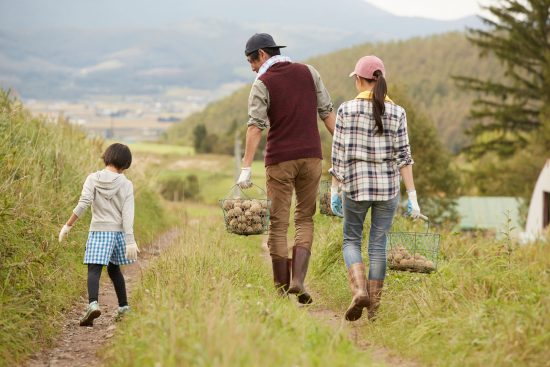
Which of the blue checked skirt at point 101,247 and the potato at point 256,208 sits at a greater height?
Answer: the potato at point 256,208

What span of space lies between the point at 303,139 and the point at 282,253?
42.6 inches

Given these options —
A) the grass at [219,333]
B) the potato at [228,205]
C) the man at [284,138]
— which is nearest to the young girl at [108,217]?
the grass at [219,333]

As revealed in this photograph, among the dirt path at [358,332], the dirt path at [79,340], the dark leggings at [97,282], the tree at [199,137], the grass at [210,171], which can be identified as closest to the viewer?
the dirt path at [358,332]

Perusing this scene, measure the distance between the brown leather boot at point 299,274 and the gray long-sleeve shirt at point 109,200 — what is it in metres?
1.50

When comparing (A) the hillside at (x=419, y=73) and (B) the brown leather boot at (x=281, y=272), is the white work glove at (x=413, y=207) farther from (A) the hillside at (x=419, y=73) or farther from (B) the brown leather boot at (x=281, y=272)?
(A) the hillside at (x=419, y=73)

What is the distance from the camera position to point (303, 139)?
298 inches

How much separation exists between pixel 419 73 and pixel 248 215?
134 metres

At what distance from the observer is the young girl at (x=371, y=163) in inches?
276

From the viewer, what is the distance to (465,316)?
19.4 feet

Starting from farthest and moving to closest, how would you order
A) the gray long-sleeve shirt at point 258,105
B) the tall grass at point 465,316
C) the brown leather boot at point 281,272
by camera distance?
the brown leather boot at point 281,272 → the gray long-sleeve shirt at point 258,105 → the tall grass at point 465,316

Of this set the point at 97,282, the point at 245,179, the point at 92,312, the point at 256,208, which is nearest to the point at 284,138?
the point at 245,179

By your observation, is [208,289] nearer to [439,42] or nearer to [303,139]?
[303,139]

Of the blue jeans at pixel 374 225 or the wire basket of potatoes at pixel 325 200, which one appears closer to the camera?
the blue jeans at pixel 374 225

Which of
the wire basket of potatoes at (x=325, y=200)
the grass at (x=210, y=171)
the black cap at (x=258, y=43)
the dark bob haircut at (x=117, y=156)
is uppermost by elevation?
the black cap at (x=258, y=43)
